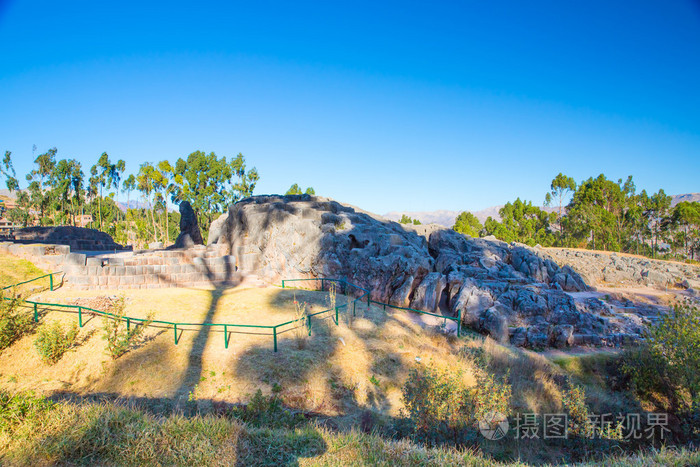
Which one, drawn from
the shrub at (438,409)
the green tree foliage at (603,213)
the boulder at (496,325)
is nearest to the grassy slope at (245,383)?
the shrub at (438,409)

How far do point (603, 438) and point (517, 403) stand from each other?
1.70 meters

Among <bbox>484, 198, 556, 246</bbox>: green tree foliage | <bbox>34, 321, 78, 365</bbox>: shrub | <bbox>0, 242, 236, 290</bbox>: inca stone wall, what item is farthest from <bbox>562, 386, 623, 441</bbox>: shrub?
<bbox>484, 198, 556, 246</bbox>: green tree foliage

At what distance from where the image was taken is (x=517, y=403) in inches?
320

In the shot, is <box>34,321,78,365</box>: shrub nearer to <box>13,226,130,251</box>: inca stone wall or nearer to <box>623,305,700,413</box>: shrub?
<box>623,305,700,413</box>: shrub

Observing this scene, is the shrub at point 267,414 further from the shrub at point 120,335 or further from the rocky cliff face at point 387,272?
the rocky cliff face at point 387,272

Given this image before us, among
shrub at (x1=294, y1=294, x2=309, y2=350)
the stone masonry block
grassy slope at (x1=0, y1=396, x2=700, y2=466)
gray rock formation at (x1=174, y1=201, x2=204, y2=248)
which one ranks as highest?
gray rock formation at (x1=174, y1=201, x2=204, y2=248)

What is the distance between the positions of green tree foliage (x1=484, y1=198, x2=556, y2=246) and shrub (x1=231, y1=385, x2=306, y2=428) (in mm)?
49398

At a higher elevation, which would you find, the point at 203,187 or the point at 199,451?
the point at 203,187

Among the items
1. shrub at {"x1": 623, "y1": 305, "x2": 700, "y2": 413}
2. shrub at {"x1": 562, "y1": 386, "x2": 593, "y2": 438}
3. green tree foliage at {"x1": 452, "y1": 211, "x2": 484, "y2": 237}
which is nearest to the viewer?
shrub at {"x1": 562, "y1": 386, "x2": 593, "y2": 438}

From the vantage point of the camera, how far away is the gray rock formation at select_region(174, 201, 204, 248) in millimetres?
18336

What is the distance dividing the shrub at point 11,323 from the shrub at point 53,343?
593mm

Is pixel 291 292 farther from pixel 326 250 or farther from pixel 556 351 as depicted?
pixel 556 351

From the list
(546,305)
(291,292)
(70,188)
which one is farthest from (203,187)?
(546,305)

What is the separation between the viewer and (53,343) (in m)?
7.86
